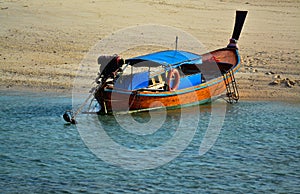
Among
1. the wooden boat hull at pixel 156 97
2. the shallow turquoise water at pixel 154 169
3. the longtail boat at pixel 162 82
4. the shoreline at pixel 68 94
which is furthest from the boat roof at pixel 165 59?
the shoreline at pixel 68 94

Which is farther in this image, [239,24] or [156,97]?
[239,24]

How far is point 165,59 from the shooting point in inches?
652

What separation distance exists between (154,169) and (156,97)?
4.34m

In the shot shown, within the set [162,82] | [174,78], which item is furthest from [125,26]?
[174,78]

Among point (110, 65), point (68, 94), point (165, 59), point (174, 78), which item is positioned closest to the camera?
point (110, 65)

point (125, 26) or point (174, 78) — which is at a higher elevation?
point (125, 26)

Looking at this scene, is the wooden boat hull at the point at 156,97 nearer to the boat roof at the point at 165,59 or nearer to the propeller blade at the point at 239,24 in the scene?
the boat roof at the point at 165,59

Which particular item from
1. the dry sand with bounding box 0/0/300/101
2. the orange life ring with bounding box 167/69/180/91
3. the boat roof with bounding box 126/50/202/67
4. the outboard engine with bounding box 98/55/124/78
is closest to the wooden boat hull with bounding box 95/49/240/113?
the orange life ring with bounding box 167/69/180/91

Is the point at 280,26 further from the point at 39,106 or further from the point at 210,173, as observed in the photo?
the point at 210,173

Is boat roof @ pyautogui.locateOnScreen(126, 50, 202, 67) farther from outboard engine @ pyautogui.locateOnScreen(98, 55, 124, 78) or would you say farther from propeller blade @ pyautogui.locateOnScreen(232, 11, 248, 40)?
propeller blade @ pyautogui.locateOnScreen(232, 11, 248, 40)

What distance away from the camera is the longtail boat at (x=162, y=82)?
15.6 metres

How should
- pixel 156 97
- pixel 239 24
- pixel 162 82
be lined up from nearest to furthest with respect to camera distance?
pixel 156 97, pixel 162 82, pixel 239 24

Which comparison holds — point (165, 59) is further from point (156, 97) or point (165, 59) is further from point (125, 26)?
point (125, 26)

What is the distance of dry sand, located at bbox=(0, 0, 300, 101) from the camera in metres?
19.9
